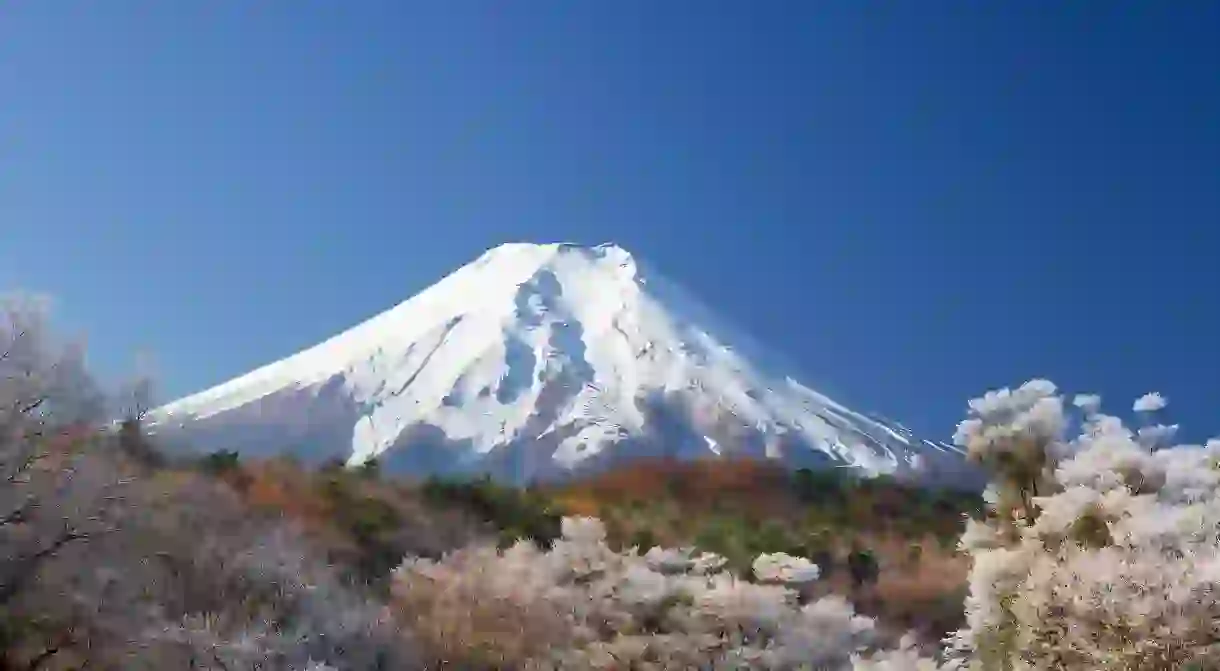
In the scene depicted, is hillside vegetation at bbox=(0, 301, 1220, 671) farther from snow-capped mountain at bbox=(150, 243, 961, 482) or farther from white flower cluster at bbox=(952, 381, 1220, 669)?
snow-capped mountain at bbox=(150, 243, 961, 482)

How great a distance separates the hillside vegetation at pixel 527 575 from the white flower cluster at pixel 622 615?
29 mm

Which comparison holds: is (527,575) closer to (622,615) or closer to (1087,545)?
(622,615)

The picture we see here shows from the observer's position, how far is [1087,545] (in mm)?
5996

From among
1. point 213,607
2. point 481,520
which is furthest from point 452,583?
point 481,520

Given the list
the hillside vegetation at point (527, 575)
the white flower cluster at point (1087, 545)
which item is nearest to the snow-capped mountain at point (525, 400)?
the hillside vegetation at point (527, 575)

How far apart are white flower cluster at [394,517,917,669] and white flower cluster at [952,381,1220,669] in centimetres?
488

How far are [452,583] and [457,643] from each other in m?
1.43

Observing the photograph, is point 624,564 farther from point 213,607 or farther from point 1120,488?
point 1120,488

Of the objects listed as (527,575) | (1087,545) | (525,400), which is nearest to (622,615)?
(527,575)

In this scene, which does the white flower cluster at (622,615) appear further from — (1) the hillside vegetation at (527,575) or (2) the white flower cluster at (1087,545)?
(2) the white flower cluster at (1087,545)

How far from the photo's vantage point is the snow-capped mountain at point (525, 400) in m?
48.2

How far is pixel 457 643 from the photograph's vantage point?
1133cm

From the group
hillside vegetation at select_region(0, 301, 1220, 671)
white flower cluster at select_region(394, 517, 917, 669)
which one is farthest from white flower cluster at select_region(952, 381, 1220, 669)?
white flower cluster at select_region(394, 517, 917, 669)

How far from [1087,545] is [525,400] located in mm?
52241
